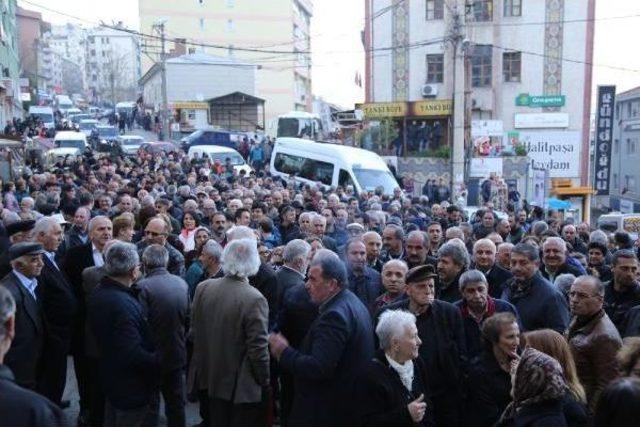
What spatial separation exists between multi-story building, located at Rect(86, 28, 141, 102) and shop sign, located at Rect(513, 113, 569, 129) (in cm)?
4722

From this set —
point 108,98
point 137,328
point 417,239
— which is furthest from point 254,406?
point 108,98

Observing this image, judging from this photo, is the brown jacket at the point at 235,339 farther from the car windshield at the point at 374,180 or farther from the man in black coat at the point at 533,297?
the car windshield at the point at 374,180

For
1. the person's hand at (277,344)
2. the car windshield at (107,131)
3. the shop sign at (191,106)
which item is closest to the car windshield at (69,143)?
the car windshield at (107,131)

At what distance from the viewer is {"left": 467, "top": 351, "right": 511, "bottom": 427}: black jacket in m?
4.20

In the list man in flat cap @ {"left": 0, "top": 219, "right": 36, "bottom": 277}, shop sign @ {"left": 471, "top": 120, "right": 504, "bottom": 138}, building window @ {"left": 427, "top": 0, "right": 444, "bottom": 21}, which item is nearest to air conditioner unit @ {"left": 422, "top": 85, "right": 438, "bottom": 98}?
shop sign @ {"left": 471, "top": 120, "right": 504, "bottom": 138}

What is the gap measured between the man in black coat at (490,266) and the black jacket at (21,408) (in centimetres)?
499

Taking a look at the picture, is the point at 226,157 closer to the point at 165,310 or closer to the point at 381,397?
the point at 165,310

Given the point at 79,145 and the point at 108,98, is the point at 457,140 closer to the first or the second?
the point at 79,145

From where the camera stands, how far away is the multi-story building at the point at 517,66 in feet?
111

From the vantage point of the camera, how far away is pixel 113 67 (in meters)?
96.0

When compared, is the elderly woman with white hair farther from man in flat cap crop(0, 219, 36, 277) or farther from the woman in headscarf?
man in flat cap crop(0, 219, 36, 277)

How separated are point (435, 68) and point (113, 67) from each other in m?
72.2

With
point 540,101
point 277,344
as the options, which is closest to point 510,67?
point 540,101

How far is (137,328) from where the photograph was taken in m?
4.77
